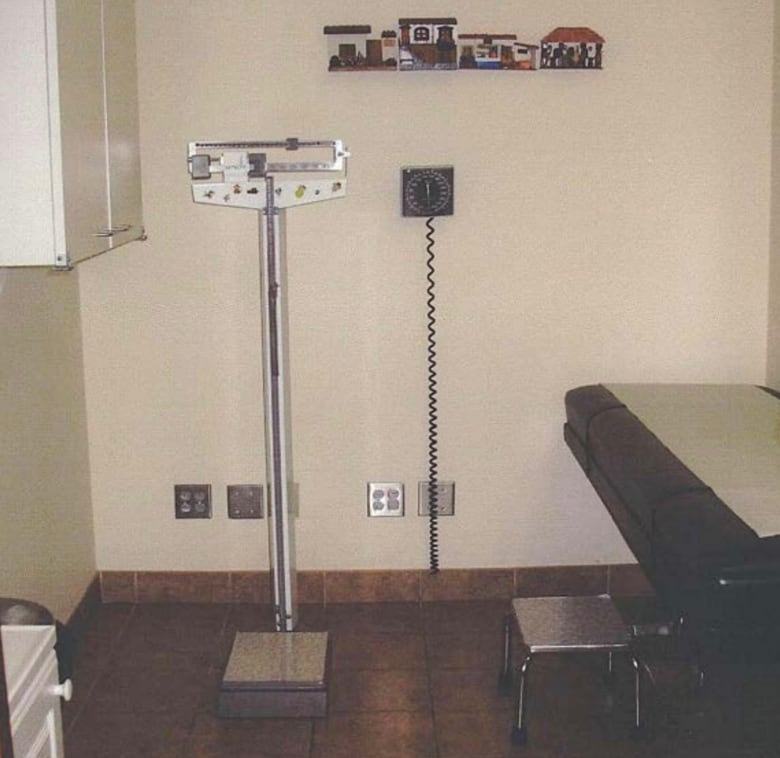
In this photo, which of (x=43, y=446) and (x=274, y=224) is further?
(x=43, y=446)

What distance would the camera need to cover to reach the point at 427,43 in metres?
3.52

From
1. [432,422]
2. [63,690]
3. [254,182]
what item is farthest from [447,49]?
[63,690]

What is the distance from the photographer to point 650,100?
3.62 metres

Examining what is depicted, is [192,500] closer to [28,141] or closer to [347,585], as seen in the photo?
[347,585]

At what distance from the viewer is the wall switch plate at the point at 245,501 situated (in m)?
3.82

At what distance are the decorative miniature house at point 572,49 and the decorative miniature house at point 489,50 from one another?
0.15 feet

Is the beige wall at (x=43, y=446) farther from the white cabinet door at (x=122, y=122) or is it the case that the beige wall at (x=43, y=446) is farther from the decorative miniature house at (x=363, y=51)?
the decorative miniature house at (x=363, y=51)

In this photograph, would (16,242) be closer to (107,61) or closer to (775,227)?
(107,61)

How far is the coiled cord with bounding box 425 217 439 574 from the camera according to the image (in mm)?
3695

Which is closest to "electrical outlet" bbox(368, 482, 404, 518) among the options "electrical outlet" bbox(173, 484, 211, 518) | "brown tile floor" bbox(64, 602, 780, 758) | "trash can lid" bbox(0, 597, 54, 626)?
"brown tile floor" bbox(64, 602, 780, 758)

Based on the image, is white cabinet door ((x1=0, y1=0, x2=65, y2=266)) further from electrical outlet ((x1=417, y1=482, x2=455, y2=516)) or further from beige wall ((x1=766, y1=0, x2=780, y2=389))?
beige wall ((x1=766, y1=0, x2=780, y2=389))

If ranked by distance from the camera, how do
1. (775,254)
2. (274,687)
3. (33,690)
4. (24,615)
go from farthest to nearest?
(775,254)
(274,687)
(24,615)
(33,690)

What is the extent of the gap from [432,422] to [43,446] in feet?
3.87

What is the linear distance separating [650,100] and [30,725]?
2663mm
